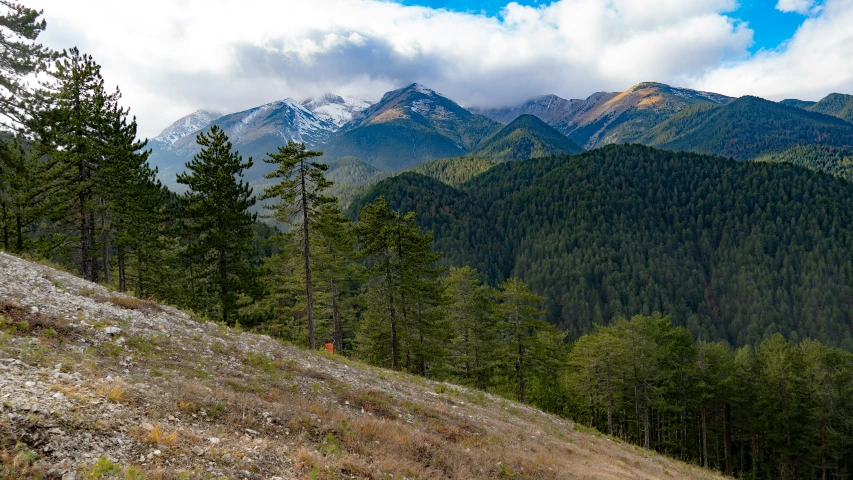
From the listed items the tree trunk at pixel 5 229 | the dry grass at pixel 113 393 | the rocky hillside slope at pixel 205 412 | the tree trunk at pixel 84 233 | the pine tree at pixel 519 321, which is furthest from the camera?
the pine tree at pixel 519 321

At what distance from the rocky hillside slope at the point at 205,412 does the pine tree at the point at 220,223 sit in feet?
23.3

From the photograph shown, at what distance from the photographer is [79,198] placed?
2592 centimetres

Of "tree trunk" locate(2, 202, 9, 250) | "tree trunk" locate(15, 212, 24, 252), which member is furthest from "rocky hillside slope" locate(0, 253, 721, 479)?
"tree trunk" locate(15, 212, 24, 252)

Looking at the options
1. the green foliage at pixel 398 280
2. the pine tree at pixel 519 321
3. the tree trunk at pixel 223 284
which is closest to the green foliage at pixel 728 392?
the pine tree at pixel 519 321

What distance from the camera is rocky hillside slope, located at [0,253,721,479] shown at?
743 cm

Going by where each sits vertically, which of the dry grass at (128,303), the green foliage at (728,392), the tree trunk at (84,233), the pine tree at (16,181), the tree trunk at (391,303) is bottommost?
the green foliage at (728,392)

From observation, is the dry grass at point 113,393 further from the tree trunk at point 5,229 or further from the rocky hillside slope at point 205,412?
the tree trunk at point 5,229

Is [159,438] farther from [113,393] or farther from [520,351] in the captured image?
[520,351]

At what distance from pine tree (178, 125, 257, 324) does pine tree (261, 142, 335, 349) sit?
8.36ft

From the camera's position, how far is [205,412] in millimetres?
10180

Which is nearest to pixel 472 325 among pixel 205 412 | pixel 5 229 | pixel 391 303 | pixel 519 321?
pixel 519 321

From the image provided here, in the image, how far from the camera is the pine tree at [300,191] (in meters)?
25.8

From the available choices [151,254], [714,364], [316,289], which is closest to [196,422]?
[316,289]

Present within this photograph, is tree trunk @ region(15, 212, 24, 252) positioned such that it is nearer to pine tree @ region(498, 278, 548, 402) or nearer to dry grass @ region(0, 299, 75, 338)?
dry grass @ region(0, 299, 75, 338)
